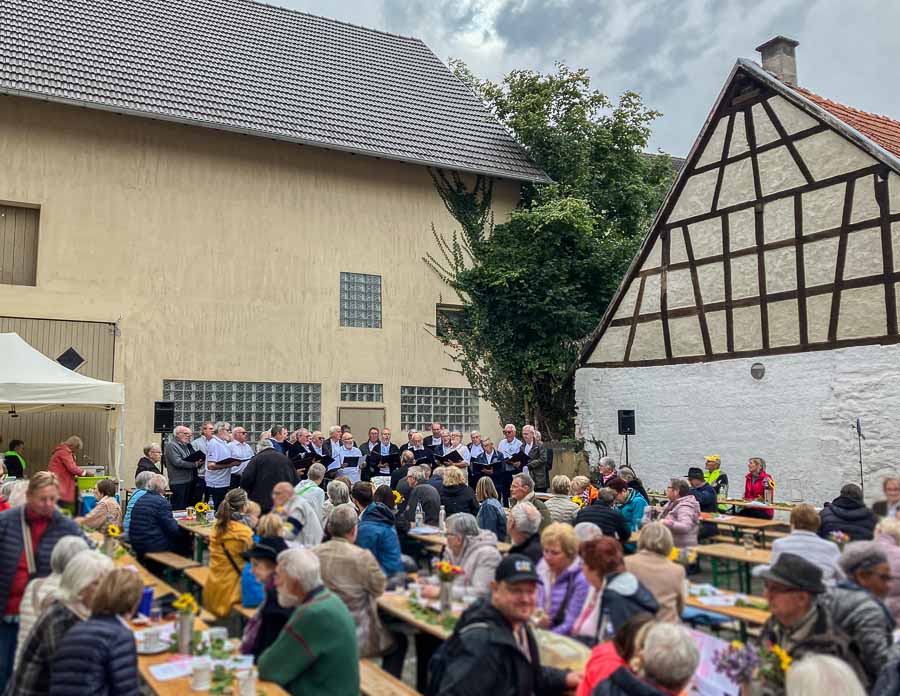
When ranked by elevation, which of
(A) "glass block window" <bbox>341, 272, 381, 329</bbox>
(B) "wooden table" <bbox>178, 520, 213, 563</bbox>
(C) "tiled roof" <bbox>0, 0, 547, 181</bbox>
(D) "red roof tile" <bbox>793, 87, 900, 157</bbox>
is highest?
(C) "tiled roof" <bbox>0, 0, 547, 181</bbox>

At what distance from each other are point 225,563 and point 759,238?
38.5ft

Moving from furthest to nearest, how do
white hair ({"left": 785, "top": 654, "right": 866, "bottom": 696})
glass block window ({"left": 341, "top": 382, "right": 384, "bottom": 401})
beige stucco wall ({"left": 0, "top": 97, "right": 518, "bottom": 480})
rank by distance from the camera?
glass block window ({"left": 341, "top": 382, "right": 384, "bottom": 401})
beige stucco wall ({"left": 0, "top": 97, "right": 518, "bottom": 480})
white hair ({"left": 785, "top": 654, "right": 866, "bottom": 696})

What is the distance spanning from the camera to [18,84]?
1442 cm

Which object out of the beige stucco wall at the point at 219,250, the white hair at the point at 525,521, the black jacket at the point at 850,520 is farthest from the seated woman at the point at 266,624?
the beige stucco wall at the point at 219,250

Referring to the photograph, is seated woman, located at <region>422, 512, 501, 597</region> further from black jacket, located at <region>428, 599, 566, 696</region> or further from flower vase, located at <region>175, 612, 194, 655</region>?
black jacket, located at <region>428, 599, 566, 696</region>

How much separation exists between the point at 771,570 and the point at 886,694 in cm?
68

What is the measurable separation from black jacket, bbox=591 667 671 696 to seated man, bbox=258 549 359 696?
4.46ft

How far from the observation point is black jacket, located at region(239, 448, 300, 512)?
32.8ft

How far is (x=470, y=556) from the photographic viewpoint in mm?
6105

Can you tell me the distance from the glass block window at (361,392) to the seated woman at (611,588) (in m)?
13.3

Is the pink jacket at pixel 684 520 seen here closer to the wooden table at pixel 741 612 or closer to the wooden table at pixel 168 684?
the wooden table at pixel 741 612

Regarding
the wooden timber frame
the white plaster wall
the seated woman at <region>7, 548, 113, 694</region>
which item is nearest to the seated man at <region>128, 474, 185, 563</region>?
the seated woman at <region>7, 548, 113, 694</region>

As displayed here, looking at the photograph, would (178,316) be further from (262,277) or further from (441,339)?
(441,339)

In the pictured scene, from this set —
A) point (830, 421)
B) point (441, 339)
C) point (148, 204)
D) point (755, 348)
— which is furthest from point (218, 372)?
point (830, 421)
